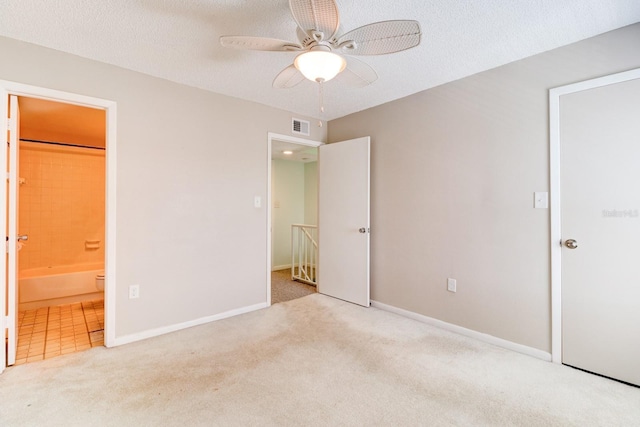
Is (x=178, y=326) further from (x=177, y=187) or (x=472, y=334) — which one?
(x=472, y=334)

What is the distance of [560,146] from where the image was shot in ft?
7.32

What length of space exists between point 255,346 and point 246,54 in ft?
7.62

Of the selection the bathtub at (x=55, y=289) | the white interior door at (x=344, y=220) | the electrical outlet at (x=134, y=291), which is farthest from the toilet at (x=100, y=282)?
the white interior door at (x=344, y=220)

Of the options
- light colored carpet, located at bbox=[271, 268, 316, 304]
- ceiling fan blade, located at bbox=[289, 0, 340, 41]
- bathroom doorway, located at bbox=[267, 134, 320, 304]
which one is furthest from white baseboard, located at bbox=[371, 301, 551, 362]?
ceiling fan blade, located at bbox=[289, 0, 340, 41]

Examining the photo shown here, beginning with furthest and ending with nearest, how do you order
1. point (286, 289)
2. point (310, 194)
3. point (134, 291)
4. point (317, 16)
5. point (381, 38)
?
point (310, 194), point (286, 289), point (134, 291), point (381, 38), point (317, 16)

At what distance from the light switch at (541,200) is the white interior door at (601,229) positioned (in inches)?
4.1

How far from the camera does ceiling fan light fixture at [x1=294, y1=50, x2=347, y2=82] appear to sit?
1643 millimetres

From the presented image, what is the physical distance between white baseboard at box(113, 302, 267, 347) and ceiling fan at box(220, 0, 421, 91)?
2433 mm

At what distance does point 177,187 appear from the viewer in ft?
9.31

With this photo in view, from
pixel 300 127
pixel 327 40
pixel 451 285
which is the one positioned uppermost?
pixel 300 127

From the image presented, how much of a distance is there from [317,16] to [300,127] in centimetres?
239

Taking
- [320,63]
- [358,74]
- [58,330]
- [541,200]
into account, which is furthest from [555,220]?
[58,330]

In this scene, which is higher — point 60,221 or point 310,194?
point 310,194

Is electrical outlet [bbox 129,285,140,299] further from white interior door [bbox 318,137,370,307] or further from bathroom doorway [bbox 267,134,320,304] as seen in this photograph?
bathroom doorway [bbox 267,134,320,304]
